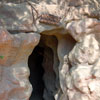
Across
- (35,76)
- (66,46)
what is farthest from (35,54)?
(66,46)

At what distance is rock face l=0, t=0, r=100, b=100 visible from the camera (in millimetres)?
2354

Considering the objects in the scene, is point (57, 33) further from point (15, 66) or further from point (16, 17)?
point (15, 66)

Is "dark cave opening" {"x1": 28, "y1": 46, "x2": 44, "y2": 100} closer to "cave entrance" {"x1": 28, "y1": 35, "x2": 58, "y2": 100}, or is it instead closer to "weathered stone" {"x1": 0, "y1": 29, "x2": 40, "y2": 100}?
"cave entrance" {"x1": 28, "y1": 35, "x2": 58, "y2": 100}

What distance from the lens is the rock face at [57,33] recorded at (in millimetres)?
2354

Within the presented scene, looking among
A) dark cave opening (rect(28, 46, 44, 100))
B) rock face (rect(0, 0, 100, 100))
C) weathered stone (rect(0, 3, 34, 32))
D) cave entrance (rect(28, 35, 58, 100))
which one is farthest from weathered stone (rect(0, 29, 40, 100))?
dark cave opening (rect(28, 46, 44, 100))

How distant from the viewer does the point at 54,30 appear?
286 cm

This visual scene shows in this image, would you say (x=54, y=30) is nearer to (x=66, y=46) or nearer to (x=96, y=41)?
(x=66, y=46)

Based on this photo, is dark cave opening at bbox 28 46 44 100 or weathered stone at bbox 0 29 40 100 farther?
dark cave opening at bbox 28 46 44 100

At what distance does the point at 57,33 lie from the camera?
3014mm

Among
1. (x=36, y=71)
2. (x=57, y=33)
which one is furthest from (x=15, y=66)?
(x=36, y=71)

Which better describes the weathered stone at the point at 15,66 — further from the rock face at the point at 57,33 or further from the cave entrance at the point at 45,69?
the cave entrance at the point at 45,69

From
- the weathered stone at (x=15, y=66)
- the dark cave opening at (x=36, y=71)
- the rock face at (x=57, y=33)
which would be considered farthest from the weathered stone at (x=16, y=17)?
the dark cave opening at (x=36, y=71)

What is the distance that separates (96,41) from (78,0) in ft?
2.23

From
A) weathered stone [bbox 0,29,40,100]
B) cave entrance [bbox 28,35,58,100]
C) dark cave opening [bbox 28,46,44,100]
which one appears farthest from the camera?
dark cave opening [bbox 28,46,44,100]
